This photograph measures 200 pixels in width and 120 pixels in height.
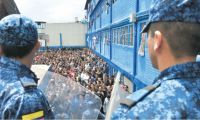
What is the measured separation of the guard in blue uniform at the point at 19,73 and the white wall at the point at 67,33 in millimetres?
53083

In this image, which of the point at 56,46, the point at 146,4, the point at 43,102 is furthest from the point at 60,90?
the point at 56,46

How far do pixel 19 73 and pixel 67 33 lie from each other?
53706 millimetres

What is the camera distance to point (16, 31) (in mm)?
1924

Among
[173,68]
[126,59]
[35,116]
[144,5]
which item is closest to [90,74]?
[126,59]

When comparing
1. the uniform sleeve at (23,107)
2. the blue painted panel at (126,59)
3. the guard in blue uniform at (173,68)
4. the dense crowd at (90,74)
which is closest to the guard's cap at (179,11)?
the guard in blue uniform at (173,68)

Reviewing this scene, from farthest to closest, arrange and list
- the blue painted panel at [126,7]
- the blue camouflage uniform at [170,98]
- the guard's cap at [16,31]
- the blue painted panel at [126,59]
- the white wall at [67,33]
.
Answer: the white wall at [67,33], the blue painted panel at [126,59], the blue painted panel at [126,7], the guard's cap at [16,31], the blue camouflage uniform at [170,98]

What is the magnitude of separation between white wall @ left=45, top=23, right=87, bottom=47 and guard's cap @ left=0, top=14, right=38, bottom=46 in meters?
53.1

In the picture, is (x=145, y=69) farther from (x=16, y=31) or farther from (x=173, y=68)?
(x=173, y=68)

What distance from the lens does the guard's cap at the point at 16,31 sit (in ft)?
6.34

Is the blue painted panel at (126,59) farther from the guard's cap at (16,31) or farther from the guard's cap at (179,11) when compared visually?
the guard's cap at (179,11)

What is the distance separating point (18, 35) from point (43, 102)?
0.42 metres

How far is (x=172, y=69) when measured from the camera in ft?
4.66

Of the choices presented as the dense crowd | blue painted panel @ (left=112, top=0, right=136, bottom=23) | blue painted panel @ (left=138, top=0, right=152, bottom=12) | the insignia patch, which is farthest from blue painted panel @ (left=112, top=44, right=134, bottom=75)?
the insignia patch

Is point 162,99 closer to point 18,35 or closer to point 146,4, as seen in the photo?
point 18,35
